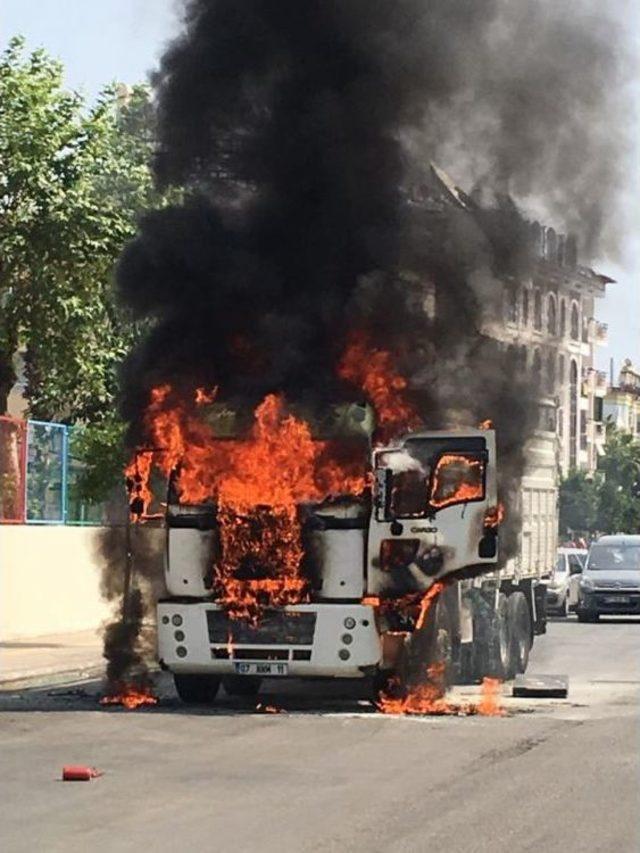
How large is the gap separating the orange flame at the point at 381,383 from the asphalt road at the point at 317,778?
2.52m

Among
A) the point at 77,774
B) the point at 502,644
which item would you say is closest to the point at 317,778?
the point at 77,774

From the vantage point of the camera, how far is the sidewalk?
24.2 m

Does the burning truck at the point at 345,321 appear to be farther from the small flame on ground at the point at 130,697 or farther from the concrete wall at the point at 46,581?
the concrete wall at the point at 46,581

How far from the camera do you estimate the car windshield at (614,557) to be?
4391cm

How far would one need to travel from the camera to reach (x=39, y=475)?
3206cm

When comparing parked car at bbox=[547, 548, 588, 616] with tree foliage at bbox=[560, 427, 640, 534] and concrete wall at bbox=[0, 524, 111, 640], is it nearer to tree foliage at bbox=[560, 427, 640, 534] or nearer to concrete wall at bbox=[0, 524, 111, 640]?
concrete wall at bbox=[0, 524, 111, 640]

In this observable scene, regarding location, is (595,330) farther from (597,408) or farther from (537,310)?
(597,408)

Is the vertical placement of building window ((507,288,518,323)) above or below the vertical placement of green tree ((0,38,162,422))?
below

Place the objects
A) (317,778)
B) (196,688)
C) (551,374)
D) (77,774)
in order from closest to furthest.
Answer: (77,774), (317,778), (196,688), (551,374)

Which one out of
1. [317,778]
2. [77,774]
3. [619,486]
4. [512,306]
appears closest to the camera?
[77,774]

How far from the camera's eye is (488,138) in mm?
22422

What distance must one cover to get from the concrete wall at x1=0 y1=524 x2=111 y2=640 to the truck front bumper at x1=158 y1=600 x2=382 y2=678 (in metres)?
11.2

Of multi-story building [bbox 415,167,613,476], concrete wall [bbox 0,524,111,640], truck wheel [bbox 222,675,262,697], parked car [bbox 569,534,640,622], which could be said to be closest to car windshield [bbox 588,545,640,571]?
parked car [bbox 569,534,640,622]

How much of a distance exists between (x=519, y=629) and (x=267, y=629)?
21.1 feet
